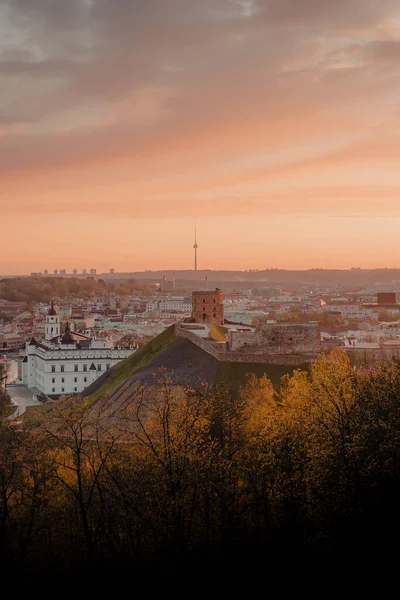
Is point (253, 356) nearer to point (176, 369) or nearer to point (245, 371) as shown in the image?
point (245, 371)

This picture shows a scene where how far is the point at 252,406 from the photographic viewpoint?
31.8 meters

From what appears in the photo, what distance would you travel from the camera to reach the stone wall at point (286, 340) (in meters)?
43.6

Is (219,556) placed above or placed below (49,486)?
below

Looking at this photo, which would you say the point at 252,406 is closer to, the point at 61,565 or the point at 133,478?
the point at 133,478

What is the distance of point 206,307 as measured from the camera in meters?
64.6

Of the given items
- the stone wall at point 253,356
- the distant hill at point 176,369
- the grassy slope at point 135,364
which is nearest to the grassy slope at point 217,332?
the distant hill at point 176,369

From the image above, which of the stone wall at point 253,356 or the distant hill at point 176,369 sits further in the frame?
the stone wall at point 253,356

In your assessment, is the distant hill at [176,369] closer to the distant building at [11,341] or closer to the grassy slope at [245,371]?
the grassy slope at [245,371]

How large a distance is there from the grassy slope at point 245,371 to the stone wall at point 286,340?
1.15 m

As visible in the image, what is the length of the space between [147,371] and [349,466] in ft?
90.9

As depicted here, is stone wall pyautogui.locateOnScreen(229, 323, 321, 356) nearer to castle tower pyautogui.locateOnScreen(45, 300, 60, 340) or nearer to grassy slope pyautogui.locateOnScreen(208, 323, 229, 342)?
grassy slope pyautogui.locateOnScreen(208, 323, 229, 342)

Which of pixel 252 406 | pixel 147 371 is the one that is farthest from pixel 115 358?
pixel 252 406

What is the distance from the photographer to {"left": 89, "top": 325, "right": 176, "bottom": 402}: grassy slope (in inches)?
2144

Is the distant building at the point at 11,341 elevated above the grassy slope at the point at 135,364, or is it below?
below
